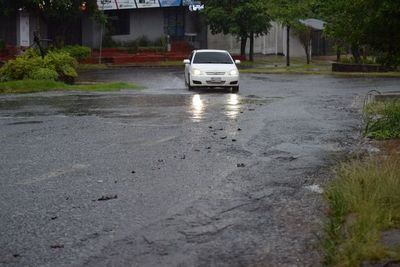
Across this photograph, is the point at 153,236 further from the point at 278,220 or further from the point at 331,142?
the point at 331,142

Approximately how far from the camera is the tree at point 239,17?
4175 cm

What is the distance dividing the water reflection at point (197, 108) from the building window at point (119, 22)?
2583 centimetres

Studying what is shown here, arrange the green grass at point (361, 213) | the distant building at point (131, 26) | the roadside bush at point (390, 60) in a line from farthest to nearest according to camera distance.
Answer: the distant building at point (131, 26) → the roadside bush at point (390, 60) → the green grass at point (361, 213)

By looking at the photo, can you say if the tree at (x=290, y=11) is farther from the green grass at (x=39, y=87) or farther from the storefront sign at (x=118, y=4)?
the green grass at (x=39, y=87)

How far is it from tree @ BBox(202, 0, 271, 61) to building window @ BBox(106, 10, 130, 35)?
229 inches

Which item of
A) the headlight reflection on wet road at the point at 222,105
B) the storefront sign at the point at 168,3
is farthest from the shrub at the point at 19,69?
the storefront sign at the point at 168,3

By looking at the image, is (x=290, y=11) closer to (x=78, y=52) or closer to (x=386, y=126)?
(x=78, y=52)

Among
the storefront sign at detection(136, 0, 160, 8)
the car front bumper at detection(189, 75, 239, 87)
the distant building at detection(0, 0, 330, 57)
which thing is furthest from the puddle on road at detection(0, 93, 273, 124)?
the storefront sign at detection(136, 0, 160, 8)

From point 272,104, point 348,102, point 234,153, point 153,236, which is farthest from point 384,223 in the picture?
point 348,102

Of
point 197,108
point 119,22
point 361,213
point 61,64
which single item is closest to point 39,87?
point 61,64

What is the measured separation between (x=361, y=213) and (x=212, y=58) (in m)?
18.8

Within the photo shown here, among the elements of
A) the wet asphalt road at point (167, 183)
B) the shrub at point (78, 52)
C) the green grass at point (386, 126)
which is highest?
the shrub at point (78, 52)

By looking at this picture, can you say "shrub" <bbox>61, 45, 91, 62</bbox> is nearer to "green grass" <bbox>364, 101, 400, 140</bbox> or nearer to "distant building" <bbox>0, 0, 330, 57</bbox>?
"distant building" <bbox>0, 0, 330, 57</bbox>

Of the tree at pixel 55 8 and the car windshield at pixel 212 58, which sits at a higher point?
the tree at pixel 55 8
